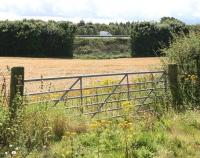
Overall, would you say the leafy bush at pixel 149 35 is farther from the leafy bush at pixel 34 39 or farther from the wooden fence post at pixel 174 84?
the wooden fence post at pixel 174 84

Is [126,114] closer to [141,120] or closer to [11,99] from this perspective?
[141,120]

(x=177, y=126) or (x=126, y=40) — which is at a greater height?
(x=126, y=40)

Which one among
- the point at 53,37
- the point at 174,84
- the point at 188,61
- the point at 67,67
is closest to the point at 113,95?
the point at 174,84

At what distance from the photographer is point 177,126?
10.5m

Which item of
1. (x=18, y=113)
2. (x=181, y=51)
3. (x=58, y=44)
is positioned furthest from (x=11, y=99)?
(x=58, y=44)

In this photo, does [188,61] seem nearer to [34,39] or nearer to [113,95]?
[113,95]

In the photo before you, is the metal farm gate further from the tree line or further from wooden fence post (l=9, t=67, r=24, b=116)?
the tree line

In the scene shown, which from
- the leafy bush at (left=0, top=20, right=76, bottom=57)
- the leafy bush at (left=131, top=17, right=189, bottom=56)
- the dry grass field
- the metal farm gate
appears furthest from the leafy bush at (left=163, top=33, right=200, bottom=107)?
the leafy bush at (left=131, top=17, right=189, bottom=56)

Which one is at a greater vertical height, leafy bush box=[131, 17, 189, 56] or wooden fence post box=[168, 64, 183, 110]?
leafy bush box=[131, 17, 189, 56]

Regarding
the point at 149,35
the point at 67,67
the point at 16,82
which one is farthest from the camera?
the point at 149,35

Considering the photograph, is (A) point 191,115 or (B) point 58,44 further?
(B) point 58,44

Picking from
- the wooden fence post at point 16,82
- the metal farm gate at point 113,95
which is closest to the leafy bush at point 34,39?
the metal farm gate at point 113,95

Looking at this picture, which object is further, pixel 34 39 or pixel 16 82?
pixel 34 39

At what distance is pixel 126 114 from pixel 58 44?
59.4 metres
